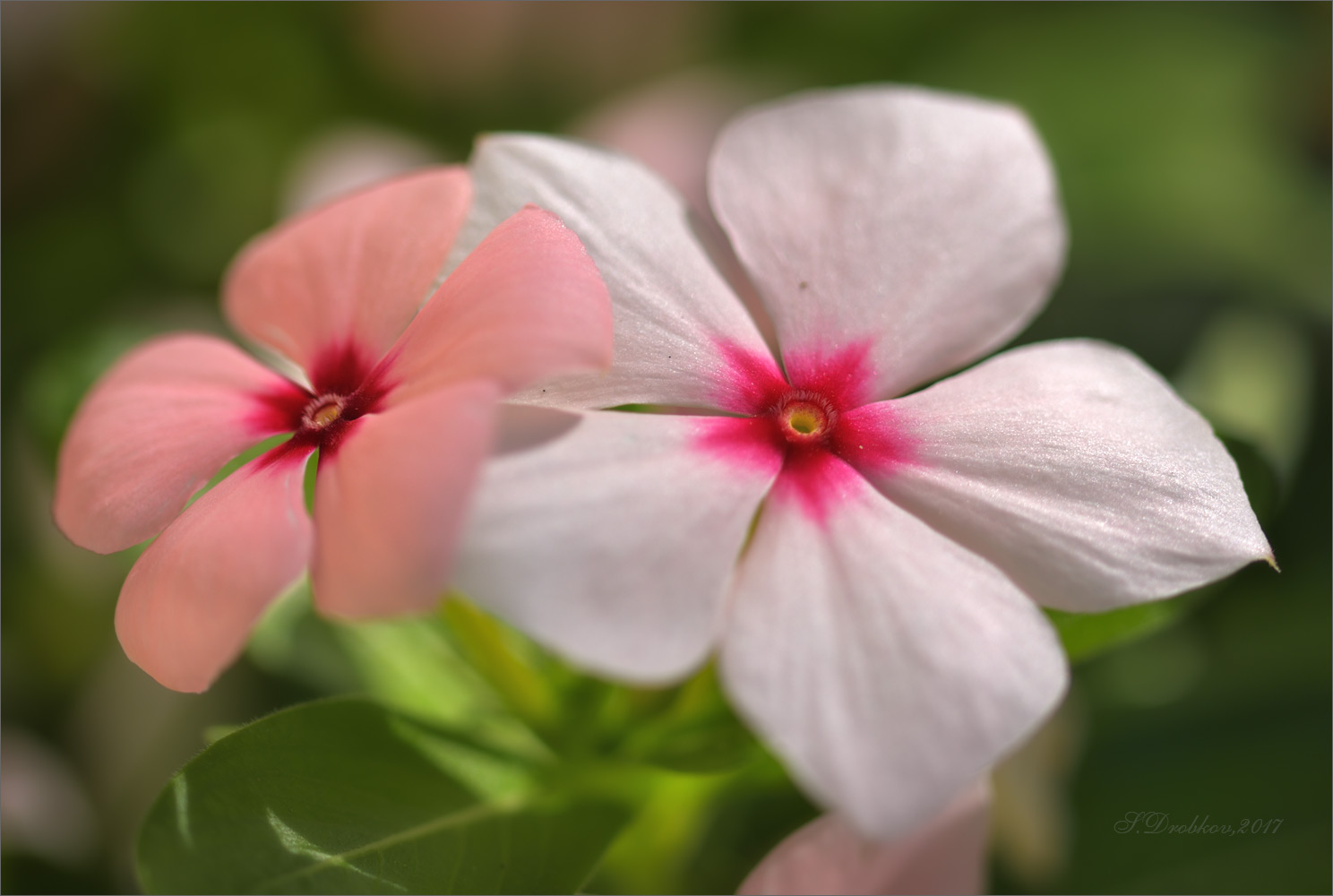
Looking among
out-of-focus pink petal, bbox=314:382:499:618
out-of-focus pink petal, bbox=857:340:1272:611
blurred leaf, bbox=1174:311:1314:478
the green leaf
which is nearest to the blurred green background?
blurred leaf, bbox=1174:311:1314:478

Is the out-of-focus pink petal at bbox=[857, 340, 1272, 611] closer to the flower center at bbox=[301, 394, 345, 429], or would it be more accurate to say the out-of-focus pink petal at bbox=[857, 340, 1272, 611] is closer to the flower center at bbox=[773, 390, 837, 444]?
the flower center at bbox=[773, 390, 837, 444]


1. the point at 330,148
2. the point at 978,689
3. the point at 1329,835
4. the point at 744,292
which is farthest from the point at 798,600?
the point at 330,148

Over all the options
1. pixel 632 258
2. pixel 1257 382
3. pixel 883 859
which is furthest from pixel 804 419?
pixel 1257 382

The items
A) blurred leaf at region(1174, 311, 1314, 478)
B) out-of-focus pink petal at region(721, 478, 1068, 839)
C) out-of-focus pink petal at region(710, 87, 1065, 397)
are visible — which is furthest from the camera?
blurred leaf at region(1174, 311, 1314, 478)

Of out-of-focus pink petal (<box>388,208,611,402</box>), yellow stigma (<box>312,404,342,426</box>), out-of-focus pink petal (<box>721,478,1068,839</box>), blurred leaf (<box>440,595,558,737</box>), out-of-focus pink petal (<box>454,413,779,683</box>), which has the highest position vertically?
out-of-focus pink petal (<box>388,208,611,402</box>)

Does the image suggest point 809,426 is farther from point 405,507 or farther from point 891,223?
point 405,507

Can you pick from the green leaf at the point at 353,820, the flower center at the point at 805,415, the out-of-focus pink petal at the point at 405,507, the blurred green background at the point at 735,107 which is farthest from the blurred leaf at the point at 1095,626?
the out-of-focus pink petal at the point at 405,507

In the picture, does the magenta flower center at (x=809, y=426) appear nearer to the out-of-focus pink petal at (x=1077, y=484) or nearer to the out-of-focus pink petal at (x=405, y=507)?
the out-of-focus pink petal at (x=1077, y=484)

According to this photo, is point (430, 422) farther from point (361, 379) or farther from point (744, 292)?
point (744, 292)
